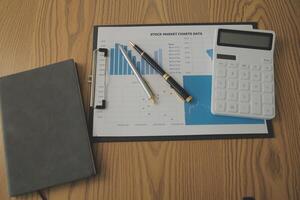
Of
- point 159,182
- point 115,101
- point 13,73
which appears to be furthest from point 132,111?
point 13,73

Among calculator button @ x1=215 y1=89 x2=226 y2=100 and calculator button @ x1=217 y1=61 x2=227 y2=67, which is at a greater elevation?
calculator button @ x1=217 y1=61 x2=227 y2=67

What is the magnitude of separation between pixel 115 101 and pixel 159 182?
0.19 metres

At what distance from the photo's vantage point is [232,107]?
563mm

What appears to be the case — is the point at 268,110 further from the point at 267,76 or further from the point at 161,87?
the point at 161,87

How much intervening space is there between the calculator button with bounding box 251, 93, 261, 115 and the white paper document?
0.02m

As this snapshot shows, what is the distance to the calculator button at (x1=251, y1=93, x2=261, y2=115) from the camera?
0.56m

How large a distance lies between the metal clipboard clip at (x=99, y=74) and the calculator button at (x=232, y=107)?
0.84ft

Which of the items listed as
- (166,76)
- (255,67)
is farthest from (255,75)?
(166,76)

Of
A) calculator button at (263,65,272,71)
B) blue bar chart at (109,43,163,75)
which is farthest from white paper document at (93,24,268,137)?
calculator button at (263,65,272,71)

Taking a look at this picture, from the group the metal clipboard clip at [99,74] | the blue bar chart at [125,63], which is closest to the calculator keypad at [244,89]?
the blue bar chart at [125,63]

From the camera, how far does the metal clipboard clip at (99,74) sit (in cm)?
59

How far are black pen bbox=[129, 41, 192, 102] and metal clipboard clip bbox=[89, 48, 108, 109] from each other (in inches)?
2.9

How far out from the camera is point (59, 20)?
0.67 m

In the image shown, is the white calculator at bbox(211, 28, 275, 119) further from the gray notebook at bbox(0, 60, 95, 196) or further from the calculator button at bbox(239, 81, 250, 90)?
the gray notebook at bbox(0, 60, 95, 196)
